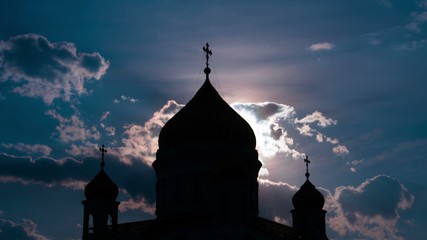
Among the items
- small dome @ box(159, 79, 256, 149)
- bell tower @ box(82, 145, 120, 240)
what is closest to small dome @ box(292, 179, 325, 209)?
small dome @ box(159, 79, 256, 149)

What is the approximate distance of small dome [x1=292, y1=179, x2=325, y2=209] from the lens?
1821 inches

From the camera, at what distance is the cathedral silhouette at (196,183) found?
142ft

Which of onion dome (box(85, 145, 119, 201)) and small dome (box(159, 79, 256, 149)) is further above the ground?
small dome (box(159, 79, 256, 149))

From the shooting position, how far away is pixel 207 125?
47.2 m

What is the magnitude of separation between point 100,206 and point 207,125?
8.28 m

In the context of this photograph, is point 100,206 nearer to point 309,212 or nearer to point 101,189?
point 101,189

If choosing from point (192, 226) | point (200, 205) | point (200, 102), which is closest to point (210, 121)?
point (200, 102)

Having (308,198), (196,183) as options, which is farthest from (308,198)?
(196,183)

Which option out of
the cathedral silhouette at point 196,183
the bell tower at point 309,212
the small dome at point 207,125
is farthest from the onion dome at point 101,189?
the bell tower at point 309,212

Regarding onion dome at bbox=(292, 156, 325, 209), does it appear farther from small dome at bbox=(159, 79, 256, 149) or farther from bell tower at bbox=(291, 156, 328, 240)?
small dome at bbox=(159, 79, 256, 149)

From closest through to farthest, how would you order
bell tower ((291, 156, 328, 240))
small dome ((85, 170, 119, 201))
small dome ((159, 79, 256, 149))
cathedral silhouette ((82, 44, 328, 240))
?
cathedral silhouette ((82, 44, 328, 240)), bell tower ((291, 156, 328, 240)), small dome ((85, 170, 119, 201)), small dome ((159, 79, 256, 149))

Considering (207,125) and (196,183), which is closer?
(196,183)

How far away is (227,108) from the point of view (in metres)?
48.8

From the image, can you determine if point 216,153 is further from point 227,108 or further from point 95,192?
point 95,192
